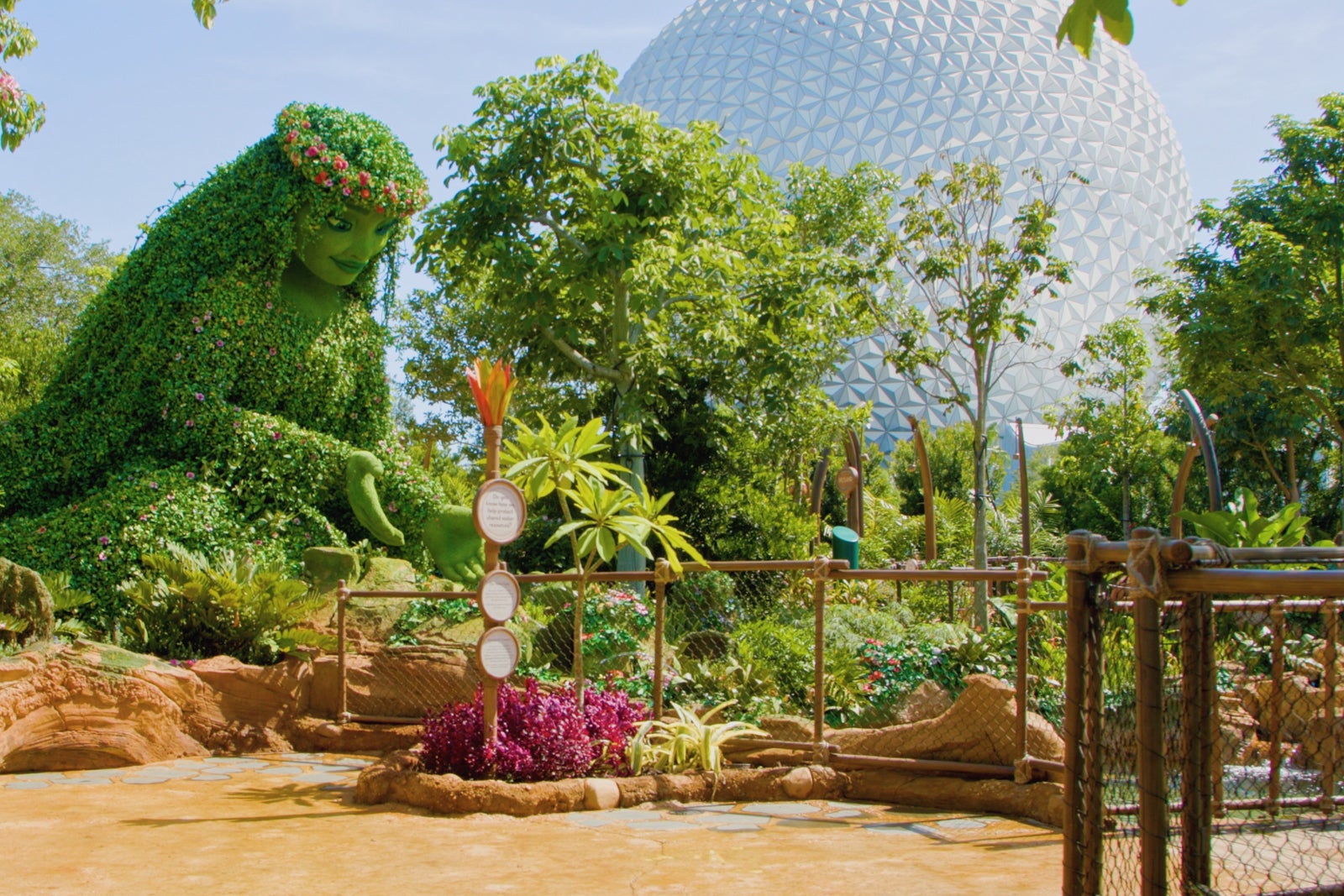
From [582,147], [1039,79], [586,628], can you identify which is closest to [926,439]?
[1039,79]

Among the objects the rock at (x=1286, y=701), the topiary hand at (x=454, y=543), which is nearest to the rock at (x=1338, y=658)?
the rock at (x=1286, y=701)

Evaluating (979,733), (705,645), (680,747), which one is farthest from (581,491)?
(705,645)

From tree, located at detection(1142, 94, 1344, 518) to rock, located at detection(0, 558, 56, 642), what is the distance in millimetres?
15320

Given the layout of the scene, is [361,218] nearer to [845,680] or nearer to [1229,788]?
[845,680]

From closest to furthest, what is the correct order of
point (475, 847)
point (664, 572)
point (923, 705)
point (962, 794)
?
point (475, 847) < point (962, 794) < point (664, 572) < point (923, 705)

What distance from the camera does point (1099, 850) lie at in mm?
3215

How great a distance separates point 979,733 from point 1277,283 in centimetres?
1236

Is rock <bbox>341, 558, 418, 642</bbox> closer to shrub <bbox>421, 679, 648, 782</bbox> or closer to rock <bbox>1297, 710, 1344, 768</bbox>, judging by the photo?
shrub <bbox>421, 679, 648, 782</bbox>

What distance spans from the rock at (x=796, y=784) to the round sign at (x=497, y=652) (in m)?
1.79

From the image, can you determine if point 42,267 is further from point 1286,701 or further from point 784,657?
point 1286,701

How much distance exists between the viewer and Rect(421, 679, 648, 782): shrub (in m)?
6.78

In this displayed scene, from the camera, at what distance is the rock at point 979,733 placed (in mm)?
6645

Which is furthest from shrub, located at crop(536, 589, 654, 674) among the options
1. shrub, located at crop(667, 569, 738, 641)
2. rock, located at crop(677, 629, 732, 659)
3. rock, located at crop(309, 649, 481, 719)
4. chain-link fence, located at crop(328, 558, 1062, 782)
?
rock, located at crop(309, 649, 481, 719)

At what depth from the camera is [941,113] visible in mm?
39625
